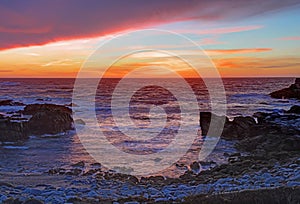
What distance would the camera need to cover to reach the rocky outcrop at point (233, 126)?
21614 mm

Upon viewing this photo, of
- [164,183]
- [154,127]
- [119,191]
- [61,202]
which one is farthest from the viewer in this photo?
[154,127]

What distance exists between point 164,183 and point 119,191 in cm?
174

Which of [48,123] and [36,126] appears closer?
[36,126]

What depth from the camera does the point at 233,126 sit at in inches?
890

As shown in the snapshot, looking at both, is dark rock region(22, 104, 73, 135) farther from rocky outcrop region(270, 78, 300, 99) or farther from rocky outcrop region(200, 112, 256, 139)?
rocky outcrop region(270, 78, 300, 99)

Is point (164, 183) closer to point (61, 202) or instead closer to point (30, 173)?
point (61, 202)

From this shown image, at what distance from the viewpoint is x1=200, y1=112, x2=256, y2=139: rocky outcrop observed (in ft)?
70.9

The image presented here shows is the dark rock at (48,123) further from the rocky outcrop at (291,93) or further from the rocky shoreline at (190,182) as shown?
the rocky outcrop at (291,93)

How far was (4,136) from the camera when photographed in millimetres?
20547

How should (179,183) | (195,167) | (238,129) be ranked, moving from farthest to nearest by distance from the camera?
A: (238,129) → (195,167) → (179,183)

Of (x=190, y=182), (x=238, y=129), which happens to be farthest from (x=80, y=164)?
(x=238, y=129)

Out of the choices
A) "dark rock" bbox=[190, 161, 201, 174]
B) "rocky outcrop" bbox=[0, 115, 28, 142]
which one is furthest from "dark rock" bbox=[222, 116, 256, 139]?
"rocky outcrop" bbox=[0, 115, 28, 142]

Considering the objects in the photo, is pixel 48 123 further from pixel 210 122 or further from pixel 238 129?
pixel 238 129

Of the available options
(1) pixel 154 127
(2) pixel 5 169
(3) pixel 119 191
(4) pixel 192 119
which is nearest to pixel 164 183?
(3) pixel 119 191
